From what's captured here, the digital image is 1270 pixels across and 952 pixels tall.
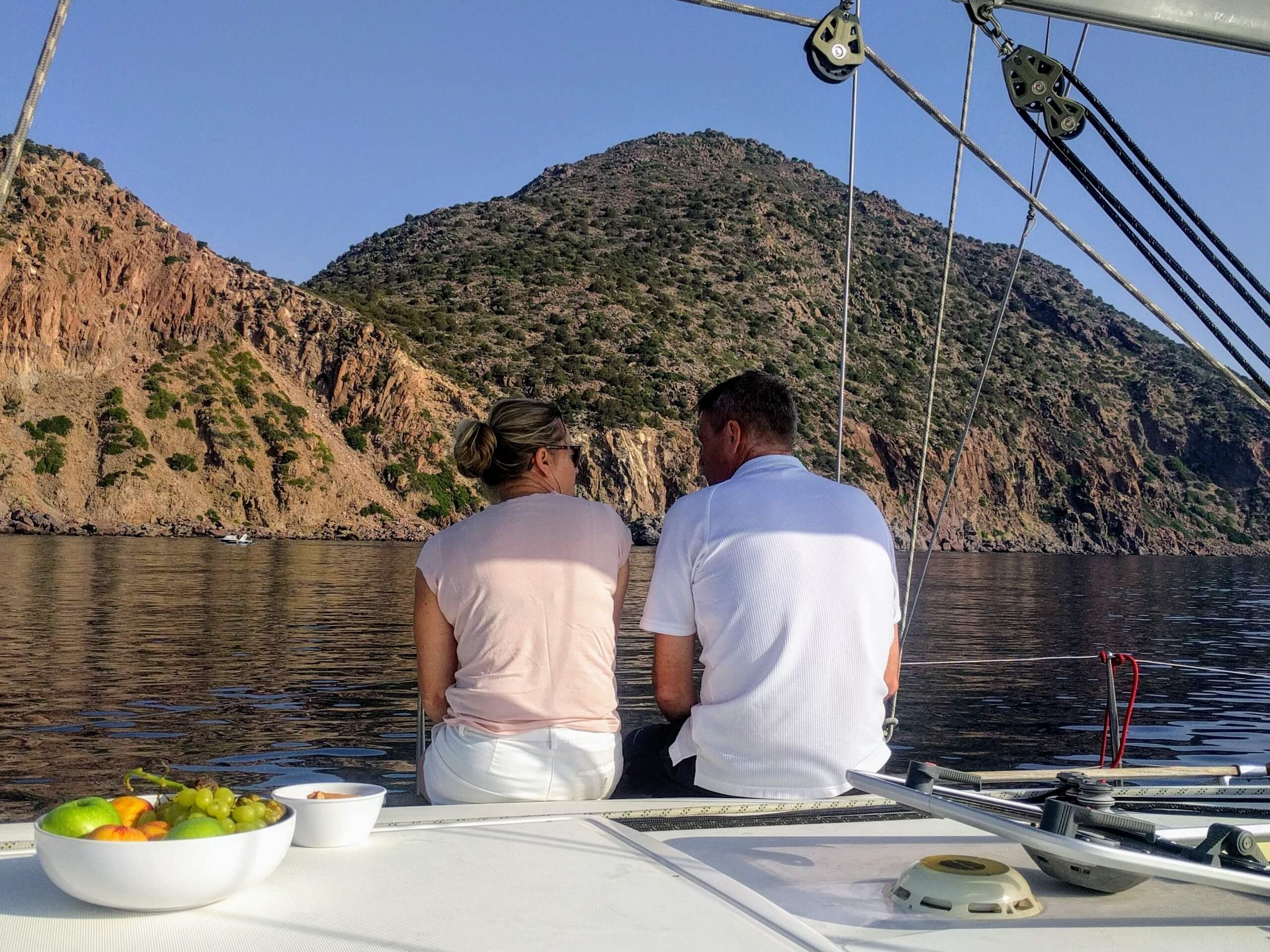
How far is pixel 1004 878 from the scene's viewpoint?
1625 mm

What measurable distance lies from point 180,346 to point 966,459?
46811 millimetres

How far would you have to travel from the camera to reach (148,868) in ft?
4.86

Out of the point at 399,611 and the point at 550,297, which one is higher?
the point at 550,297

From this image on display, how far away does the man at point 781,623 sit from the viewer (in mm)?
2754

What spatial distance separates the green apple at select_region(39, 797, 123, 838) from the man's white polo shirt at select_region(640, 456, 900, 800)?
1.40 m

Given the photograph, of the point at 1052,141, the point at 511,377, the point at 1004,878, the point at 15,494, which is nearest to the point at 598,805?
the point at 1004,878

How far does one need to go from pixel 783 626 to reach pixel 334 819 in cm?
121

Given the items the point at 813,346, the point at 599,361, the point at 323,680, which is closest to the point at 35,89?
the point at 323,680

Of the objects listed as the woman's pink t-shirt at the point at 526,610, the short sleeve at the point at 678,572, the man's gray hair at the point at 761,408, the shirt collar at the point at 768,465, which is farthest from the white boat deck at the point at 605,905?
the man's gray hair at the point at 761,408

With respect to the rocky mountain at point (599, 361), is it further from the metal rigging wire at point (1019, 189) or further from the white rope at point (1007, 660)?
the metal rigging wire at point (1019, 189)

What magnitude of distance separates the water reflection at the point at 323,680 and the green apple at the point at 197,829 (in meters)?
6.95

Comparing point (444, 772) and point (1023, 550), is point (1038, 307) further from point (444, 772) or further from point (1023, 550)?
point (444, 772)

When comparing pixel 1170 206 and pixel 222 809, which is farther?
pixel 1170 206

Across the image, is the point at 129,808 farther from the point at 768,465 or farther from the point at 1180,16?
the point at 1180,16
